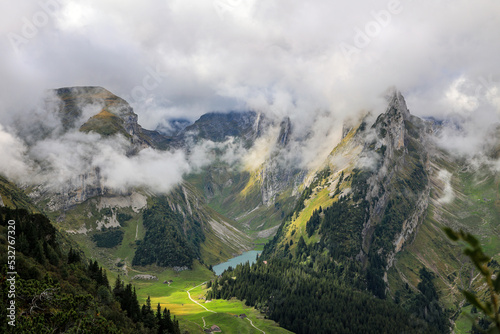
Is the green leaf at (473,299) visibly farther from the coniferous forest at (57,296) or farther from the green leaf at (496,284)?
the coniferous forest at (57,296)

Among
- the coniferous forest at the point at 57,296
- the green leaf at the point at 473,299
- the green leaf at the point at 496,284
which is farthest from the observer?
the coniferous forest at the point at 57,296

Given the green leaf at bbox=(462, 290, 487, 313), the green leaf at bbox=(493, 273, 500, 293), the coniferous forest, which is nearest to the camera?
the green leaf at bbox=(493, 273, 500, 293)

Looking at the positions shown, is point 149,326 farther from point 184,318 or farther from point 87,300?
point 184,318

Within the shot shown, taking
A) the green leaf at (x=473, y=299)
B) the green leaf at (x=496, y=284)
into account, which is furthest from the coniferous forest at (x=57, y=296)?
the green leaf at (x=496, y=284)

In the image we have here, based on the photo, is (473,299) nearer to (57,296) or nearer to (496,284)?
(496,284)

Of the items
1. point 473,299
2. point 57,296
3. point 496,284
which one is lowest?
point 57,296

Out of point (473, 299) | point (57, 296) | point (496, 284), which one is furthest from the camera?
point (57, 296)

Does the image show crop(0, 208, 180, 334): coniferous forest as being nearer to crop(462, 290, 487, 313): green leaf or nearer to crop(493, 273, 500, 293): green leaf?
crop(462, 290, 487, 313): green leaf

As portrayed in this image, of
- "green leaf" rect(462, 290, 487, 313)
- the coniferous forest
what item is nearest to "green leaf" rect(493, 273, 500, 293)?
"green leaf" rect(462, 290, 487, 313)

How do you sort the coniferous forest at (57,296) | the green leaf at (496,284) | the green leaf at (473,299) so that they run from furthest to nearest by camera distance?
the coniferous forest at (57,296) → the green leaf at (473,299) → the green leaf at (496,284)

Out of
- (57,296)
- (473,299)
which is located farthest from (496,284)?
(57,296)

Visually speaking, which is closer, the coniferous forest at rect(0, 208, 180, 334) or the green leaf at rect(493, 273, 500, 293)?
the green leaf at rect(493, 273, 500, 293)

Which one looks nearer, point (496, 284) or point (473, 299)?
point (496, 284)
